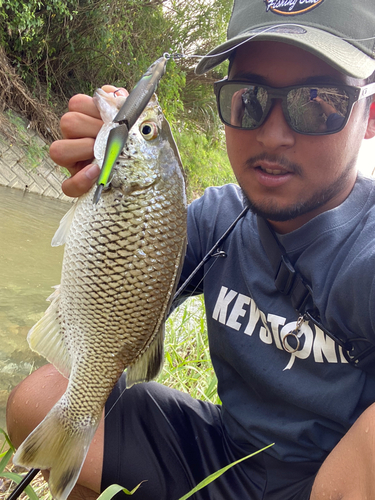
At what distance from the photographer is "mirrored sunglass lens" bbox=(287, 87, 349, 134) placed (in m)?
1.35

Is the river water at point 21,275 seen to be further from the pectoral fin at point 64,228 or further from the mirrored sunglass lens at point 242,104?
the mirrored sunglass lens at point 242,104

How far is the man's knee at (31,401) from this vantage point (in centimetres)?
162

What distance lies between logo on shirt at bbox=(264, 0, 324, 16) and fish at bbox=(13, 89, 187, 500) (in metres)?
0.71

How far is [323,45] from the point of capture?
4.29ft

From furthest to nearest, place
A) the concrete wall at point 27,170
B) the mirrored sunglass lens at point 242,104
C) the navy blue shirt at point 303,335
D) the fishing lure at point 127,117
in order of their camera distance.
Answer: the concrete wall at point 27,170 < the mirrored sunglass lens at point 242,104 < the navy blue shirt at point 303,335 < the fishing lure at point 127,117

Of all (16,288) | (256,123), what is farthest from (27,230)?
(256,123)

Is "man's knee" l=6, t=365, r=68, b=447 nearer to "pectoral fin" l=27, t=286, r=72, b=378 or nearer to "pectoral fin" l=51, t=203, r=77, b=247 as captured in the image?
"pectoral fin" l=27, t=286, r=72, b=378

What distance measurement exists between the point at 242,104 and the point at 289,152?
0.26 metres

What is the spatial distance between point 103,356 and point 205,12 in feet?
44.3

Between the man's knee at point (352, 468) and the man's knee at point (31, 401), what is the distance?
41.5 inches

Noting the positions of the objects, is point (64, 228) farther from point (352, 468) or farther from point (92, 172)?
point (352, 468)

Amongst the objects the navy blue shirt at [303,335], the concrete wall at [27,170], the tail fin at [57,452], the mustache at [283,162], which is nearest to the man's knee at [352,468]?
the navy blue shirt at [303,335]

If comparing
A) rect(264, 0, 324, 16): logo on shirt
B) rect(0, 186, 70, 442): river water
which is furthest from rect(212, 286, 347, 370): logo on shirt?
→ rect(0, 186, 70, 442): river water

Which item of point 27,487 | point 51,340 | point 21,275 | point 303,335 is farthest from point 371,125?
point 21,275
